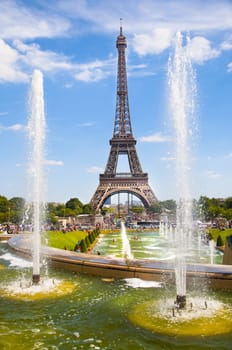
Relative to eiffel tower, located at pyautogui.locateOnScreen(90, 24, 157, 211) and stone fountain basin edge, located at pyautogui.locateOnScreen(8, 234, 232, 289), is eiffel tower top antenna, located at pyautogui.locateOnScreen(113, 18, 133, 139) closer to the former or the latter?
eiffel tower, located at pyautogui.locateOnScreen(90, 24, 157, 211)

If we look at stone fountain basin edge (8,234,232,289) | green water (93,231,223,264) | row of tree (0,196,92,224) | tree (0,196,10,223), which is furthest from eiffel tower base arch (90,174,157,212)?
stone fountain basin edge (8,234,232,289)

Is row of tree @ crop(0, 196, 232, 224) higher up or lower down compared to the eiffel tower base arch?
lower down

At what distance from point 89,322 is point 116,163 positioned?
86002mm

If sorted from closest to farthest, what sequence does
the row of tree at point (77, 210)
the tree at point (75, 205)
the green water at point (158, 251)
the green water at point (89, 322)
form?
the green water at point (89, 322) < the green water at point (158, 251) < the row of tree at point (77, 210) < the tree at point (75, 205)

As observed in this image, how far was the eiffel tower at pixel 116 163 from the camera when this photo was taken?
92438 mm

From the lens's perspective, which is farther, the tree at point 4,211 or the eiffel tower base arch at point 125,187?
the eiffel tower base arch at point 125,187

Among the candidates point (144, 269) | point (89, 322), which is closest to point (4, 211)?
point (144, 269)

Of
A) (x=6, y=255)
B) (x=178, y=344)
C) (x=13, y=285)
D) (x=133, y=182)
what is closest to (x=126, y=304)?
(x=178, y=344)

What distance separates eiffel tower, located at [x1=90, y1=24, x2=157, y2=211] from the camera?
9244cm

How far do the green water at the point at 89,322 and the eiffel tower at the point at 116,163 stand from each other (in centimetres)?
7637

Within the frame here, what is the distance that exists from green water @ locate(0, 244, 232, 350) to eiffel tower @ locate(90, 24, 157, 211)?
76.4 metres

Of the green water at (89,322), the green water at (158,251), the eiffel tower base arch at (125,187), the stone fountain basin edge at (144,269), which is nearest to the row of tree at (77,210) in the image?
the eiffel tower base arch at (125,187)

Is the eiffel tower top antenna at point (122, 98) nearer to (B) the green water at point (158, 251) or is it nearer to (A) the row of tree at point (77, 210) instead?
(A) the row of tree at point (77, 210)

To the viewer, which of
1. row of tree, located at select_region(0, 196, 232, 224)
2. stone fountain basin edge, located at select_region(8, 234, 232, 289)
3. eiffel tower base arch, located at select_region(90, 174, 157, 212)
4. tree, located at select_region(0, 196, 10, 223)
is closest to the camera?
stone fountain basin edge, located at select_region(8, 234, 232, 289)
